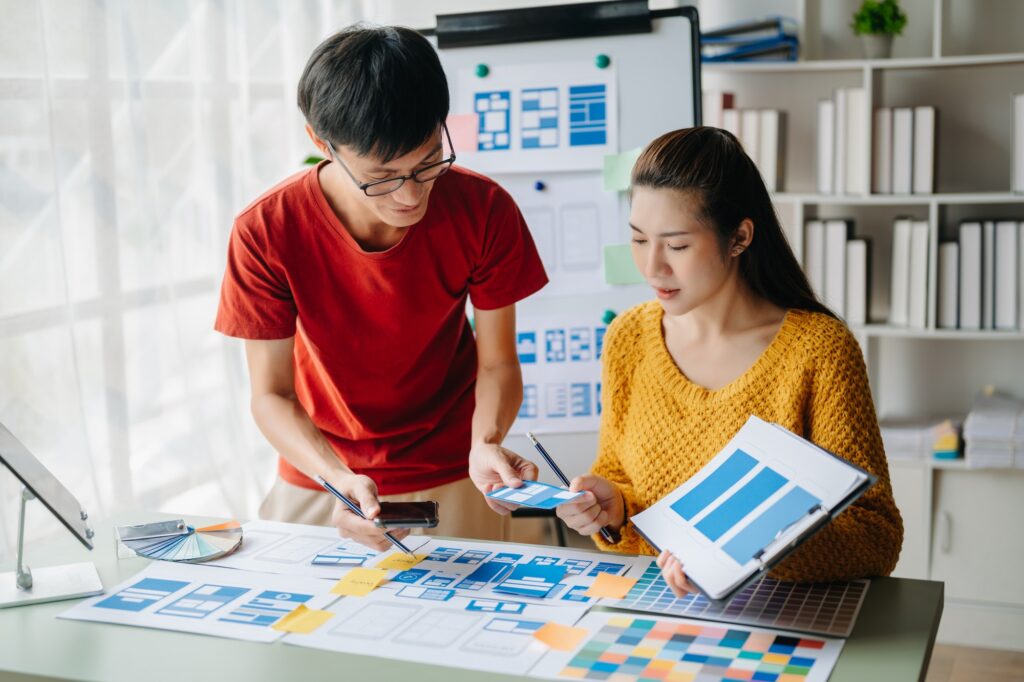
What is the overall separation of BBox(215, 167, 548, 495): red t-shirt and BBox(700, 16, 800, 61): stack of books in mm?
1706

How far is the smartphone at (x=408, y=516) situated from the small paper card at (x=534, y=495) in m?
0.09

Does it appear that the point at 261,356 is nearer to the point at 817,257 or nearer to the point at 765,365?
the point at 765,365

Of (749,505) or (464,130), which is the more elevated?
(464,130)

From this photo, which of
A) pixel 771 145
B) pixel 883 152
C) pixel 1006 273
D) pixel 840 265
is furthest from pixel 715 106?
pixel 1006 273

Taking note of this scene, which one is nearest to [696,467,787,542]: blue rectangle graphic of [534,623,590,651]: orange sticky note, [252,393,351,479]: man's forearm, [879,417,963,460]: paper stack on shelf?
[534,623,590,651]: orange sticky note

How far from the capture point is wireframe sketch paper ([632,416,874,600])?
1247 mm

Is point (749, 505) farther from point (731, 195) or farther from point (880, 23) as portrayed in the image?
point (880, 23)

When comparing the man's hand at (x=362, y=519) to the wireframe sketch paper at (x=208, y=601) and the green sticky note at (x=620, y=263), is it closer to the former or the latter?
the wireframe sketch paper at (x=208, y=601)

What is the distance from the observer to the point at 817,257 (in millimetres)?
3375

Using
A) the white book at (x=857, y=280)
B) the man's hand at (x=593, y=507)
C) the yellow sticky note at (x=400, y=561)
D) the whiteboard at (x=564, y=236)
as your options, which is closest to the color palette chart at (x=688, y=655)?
the man's hand at (x=593, y=507)

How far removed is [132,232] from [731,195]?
150cm

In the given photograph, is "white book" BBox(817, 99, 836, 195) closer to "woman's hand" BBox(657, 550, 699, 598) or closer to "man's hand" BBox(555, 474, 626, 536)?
"man's hand" BBox(555, 474, 626, 536)

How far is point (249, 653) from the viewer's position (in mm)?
1314

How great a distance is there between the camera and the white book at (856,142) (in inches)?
128
